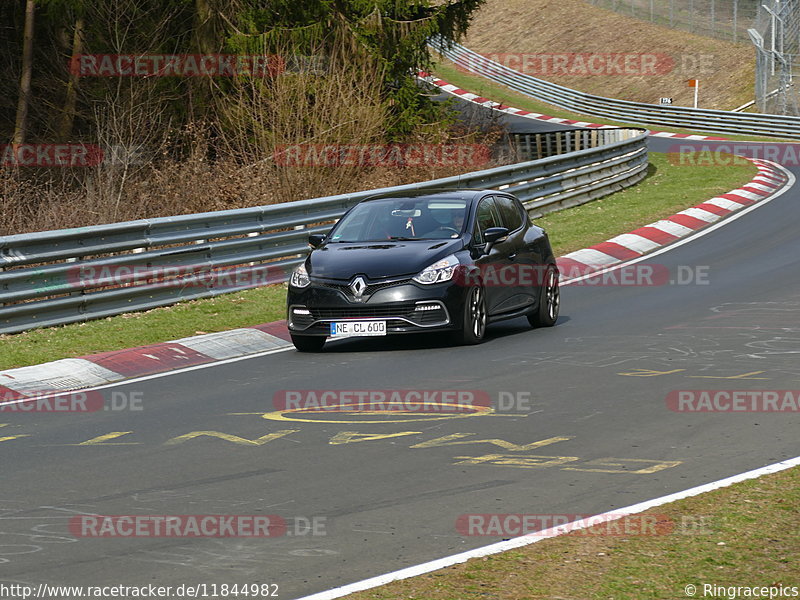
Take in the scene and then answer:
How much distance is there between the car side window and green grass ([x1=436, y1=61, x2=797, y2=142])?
1225 inches

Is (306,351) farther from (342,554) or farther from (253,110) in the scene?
(253,110)

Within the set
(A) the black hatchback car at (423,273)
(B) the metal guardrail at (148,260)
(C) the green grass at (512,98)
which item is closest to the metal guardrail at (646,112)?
(C) the green grass at (512,98)

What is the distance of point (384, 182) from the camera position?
24688 millimetres

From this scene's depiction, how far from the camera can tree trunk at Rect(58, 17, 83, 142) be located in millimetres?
32406

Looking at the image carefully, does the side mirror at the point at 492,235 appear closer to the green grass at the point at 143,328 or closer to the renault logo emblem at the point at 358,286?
the renault logo emblem at the point at 358,286

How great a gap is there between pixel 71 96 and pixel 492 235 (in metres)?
21.7

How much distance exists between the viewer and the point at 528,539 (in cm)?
604

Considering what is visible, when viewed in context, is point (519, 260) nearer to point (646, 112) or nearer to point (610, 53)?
point (646, 112)

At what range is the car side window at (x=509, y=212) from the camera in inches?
575

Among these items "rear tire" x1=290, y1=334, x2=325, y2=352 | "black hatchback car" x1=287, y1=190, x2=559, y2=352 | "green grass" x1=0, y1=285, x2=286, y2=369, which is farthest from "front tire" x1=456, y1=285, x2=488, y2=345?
"green grass" x1=0, y1=285, x2=286, y2=369

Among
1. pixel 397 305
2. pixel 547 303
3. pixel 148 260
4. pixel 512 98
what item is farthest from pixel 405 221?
pixel 512 98

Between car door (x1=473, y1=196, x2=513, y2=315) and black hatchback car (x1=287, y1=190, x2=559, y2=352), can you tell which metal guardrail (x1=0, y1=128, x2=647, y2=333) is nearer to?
black hatchback car (x1=287, y1=190, x2=559, y2=352)

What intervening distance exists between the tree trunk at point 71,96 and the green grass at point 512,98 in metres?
18.0

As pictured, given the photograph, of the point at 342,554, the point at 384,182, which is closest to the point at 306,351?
the point at 342,554
